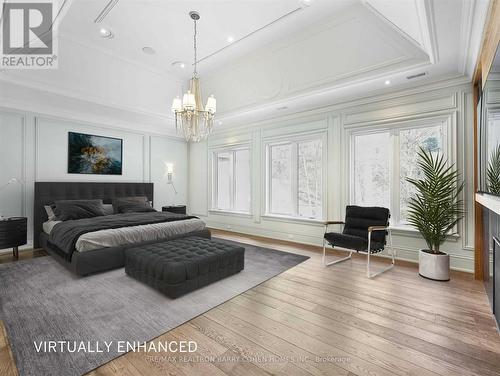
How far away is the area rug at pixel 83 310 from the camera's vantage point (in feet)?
5.59

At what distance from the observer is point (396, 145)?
13.0ft

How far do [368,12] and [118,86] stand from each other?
4472 millimetres

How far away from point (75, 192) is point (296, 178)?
4.70 meters

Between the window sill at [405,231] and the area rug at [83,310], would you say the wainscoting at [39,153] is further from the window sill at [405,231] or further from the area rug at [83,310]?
the window sill at [405,231]

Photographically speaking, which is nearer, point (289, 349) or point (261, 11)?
point (289, 349)

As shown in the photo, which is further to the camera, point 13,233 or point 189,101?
point 13,233

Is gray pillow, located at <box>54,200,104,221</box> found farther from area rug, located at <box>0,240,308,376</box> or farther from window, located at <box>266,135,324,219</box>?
window, located at <box>266,135,324,219</box>

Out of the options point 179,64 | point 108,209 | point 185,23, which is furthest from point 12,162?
point 185,23

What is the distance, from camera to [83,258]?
3078 millimetres

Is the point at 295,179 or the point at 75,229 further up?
the point at 295,179

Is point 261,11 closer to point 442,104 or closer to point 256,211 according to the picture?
point 442,104

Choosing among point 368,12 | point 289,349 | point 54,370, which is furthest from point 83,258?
point 368,12

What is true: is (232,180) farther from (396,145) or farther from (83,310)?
(83,310)

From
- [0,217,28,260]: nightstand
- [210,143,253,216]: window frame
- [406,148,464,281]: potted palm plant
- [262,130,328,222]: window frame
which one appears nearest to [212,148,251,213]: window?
[210,143,253,216]: window frame
